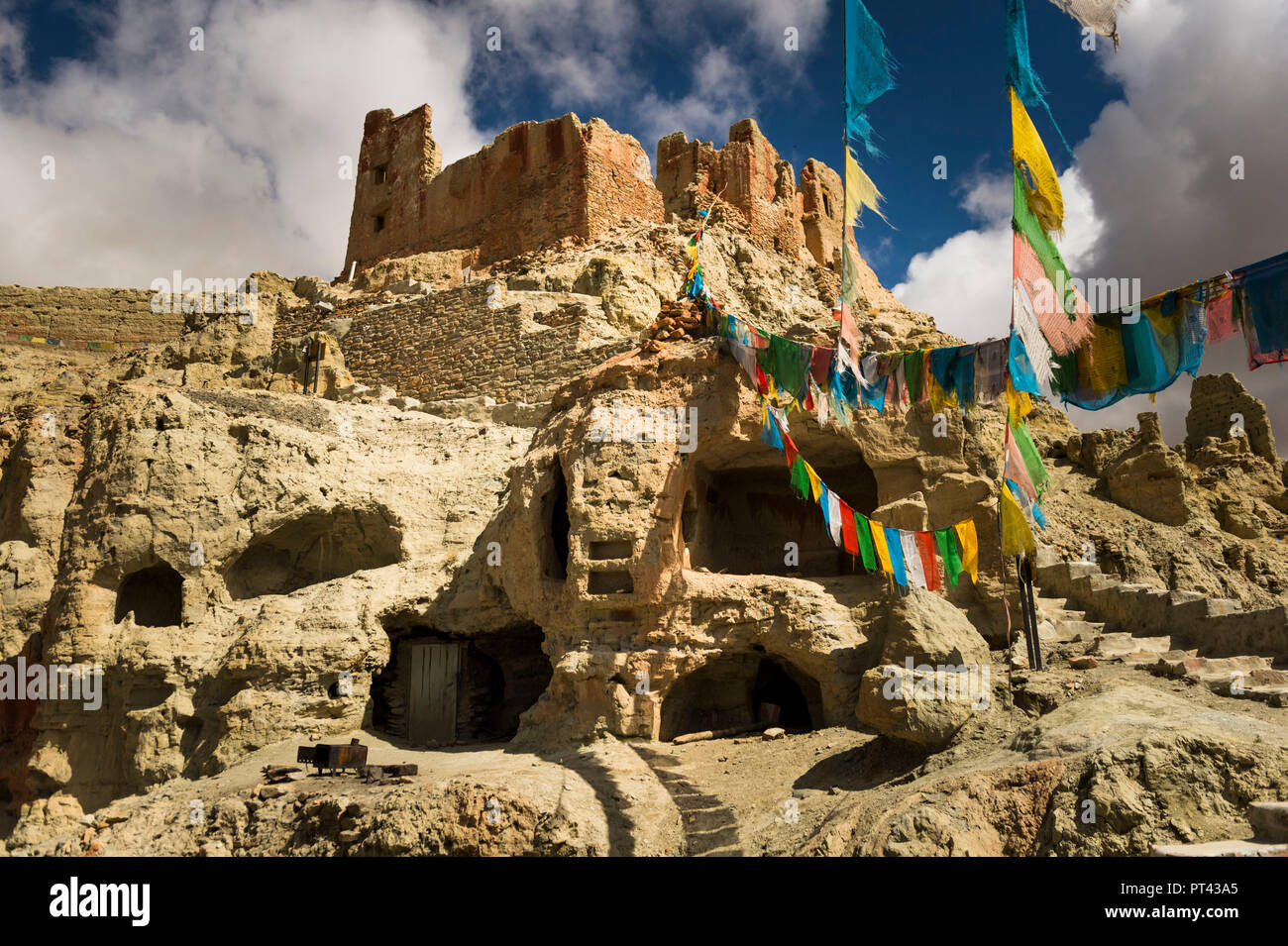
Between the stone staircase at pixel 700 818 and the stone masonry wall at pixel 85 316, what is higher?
the stone masonry wall at pixel 85 316

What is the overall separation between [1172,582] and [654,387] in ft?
33.9

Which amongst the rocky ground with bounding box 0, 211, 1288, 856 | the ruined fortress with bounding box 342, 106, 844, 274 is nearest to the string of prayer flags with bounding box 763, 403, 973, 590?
the rocky ground with bounding box 0, 211, 1288, 856

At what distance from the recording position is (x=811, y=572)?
532 inches

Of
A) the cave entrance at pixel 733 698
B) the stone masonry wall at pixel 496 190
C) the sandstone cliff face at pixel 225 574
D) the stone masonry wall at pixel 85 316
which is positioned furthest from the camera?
the stone masonry wall at pixel 85 316

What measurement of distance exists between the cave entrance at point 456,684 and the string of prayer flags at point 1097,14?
9726 millimetres

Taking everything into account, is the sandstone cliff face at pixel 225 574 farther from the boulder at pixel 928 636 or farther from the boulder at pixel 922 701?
the boulder at pixel 922 701

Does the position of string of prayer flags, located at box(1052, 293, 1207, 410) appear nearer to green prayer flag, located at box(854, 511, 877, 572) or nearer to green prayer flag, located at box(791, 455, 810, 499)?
green prayer flag, located at box(854, 511, 877, 572)

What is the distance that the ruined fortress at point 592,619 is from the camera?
7.55m

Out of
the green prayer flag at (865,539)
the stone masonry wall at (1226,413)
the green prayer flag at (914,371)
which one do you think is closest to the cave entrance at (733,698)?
the green prayer flag at (865,539)

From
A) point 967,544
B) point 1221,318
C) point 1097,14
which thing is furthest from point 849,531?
point 1097,14

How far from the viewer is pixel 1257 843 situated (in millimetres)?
5141

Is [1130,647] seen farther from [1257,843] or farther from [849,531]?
[1257,843]

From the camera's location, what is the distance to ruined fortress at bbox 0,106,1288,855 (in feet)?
24.8

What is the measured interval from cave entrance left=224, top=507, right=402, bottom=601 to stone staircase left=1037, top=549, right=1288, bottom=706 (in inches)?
364
